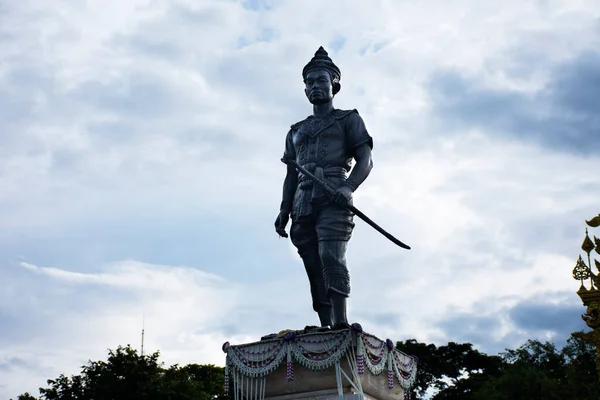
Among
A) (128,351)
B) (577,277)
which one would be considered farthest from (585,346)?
(128,351)

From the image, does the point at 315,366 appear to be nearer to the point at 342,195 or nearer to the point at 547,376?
the point at 342,195

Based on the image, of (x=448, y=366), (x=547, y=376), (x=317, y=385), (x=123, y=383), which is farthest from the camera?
(x=448, y=366)

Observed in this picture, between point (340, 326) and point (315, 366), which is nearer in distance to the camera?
point (315, 366)

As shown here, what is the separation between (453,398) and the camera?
142 feet

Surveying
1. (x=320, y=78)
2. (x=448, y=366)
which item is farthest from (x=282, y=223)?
(x=448, y=366)

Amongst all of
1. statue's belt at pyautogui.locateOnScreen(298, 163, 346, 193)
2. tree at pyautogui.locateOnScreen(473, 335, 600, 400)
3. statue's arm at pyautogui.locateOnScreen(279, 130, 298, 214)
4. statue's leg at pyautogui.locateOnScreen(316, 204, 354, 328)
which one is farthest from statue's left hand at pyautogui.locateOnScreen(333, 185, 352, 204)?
tree at pyautogui.locateOnScreen(473, 335, 600, 400)

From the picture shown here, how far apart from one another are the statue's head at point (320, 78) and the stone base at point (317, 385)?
3949mm

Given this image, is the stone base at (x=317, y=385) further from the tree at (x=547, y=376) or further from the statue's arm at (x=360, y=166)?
the tree at (x=547, y=376)

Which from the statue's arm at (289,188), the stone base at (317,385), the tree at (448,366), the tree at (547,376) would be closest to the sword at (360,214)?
A: the statue's arm at (289,188)

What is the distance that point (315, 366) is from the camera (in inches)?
428

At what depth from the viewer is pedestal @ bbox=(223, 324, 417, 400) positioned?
10.8 m

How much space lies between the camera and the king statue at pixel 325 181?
11.8 m

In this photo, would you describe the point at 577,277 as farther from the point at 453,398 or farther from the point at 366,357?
the point at 453,398

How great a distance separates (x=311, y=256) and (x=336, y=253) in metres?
0.65
